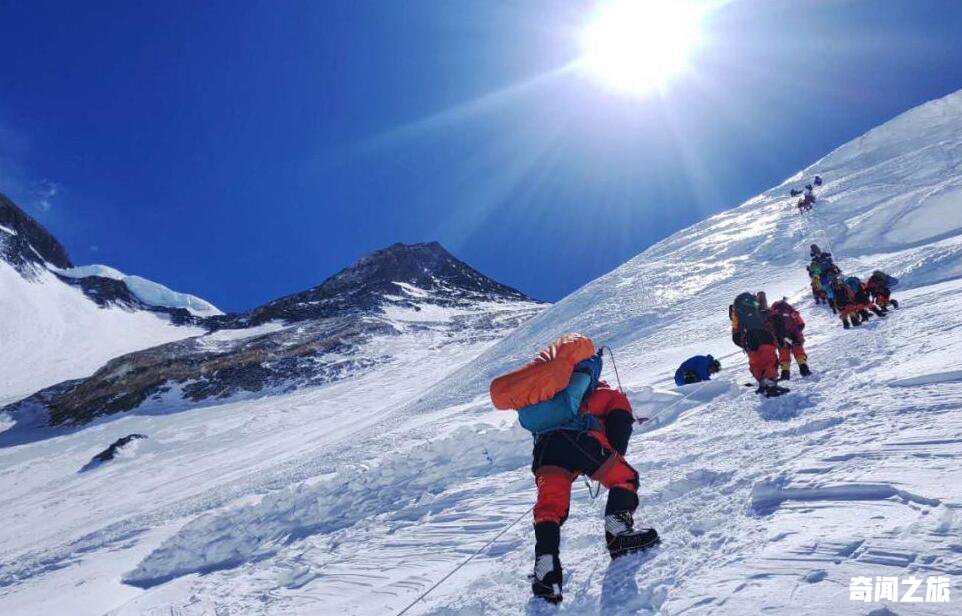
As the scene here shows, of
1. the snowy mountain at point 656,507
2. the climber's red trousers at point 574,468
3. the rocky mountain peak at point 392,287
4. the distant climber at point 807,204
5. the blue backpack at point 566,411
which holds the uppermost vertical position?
the rocky mountain peak at point 392,287

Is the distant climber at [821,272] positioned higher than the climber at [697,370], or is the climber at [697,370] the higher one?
the distant climber at [821,272]

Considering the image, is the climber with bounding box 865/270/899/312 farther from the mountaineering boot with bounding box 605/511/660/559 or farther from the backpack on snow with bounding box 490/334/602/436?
the mountaineering boot with bounding box 605/511/660/559

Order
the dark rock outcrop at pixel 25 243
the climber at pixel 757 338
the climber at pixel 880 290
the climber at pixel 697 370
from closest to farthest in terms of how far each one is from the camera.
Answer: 1. the climber at pixel 757 338
2. the climber at pixel 697 370
3. the climber at pixel 880 290
4. the dark rock outcrop at pixel 25 243

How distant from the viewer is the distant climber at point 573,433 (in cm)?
360

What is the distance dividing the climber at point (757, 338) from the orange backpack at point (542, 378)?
4.03 meters

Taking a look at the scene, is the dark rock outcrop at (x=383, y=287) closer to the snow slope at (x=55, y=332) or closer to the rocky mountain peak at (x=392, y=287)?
the rocky mountain peak at (x=392, y=287)

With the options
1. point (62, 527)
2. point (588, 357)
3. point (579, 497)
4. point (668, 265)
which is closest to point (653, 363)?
point (579, 497)

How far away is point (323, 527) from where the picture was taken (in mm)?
6695

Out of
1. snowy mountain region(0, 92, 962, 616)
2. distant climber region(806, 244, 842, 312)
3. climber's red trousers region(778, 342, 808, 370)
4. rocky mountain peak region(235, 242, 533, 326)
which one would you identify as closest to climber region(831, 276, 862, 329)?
snowy mountain region(0, 92, 962, 616)

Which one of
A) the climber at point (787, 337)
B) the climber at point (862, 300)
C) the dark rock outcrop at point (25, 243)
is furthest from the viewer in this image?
the dark rock outcrop at point (25, 243)

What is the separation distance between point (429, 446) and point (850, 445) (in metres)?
5.64

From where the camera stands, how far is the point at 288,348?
5125 centimetres

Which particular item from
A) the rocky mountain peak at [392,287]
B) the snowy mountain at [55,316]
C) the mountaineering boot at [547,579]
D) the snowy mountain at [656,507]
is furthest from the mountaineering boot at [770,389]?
the snowy mountain at [55,316]

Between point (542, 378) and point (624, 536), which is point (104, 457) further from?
point (624, 536)
